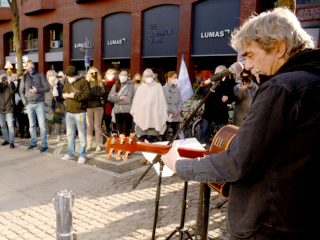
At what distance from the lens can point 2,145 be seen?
791cm

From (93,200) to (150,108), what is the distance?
86.8 inches

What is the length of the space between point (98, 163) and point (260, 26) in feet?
17.9

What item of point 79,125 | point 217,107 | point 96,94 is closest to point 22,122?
point 96,94

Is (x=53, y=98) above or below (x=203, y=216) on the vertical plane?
above

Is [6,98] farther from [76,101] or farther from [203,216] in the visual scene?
[203,216]

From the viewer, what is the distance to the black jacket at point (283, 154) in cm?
120

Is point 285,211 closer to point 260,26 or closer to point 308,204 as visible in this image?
point 308,204

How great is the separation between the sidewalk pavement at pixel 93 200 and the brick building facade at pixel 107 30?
1100 cm

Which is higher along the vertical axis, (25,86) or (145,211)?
(25,86)

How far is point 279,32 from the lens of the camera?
1328 mm

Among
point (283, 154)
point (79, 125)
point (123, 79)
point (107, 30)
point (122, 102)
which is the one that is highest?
point (107, 30)

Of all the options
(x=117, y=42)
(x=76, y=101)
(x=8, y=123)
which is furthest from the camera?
(x=117, y=42)

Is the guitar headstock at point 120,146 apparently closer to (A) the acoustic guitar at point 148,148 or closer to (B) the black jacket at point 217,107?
(A) the acoustic guitar at point 148,148

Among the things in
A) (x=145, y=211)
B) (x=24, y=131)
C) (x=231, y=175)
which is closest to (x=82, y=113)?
(x=145, y=211)
